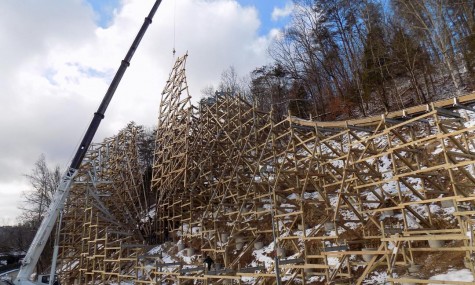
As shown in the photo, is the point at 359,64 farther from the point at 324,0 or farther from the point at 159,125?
the point at 159,125

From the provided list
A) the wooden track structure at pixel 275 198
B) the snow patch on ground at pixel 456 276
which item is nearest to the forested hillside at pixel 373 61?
the wooden track structure at pixel 275 198

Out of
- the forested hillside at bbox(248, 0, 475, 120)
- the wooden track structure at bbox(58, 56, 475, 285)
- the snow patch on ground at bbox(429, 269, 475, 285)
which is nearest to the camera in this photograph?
the snow patch on ground at bbox(429, 269, 475, 285)

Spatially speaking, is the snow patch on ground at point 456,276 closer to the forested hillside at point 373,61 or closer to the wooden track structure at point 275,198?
the wooden track structure at point 275,198

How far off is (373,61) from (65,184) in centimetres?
2196

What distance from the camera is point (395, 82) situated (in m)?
25.8

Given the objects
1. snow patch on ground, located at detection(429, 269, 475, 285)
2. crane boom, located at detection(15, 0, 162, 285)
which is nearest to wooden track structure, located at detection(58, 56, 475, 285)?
snow patch on ground, located at detection(429, 269, 475, 285)

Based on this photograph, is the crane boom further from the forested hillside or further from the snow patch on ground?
the snow patch on ground

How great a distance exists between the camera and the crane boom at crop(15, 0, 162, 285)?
14.8m

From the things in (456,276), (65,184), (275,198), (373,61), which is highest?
(373,61)

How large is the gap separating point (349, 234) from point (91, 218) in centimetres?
1771

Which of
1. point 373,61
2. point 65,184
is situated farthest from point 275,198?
point 373,61

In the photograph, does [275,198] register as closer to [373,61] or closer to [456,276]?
[456,276]

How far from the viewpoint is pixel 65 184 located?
16375mm

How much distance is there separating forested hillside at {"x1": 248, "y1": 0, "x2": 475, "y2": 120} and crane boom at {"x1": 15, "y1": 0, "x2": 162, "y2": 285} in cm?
885
